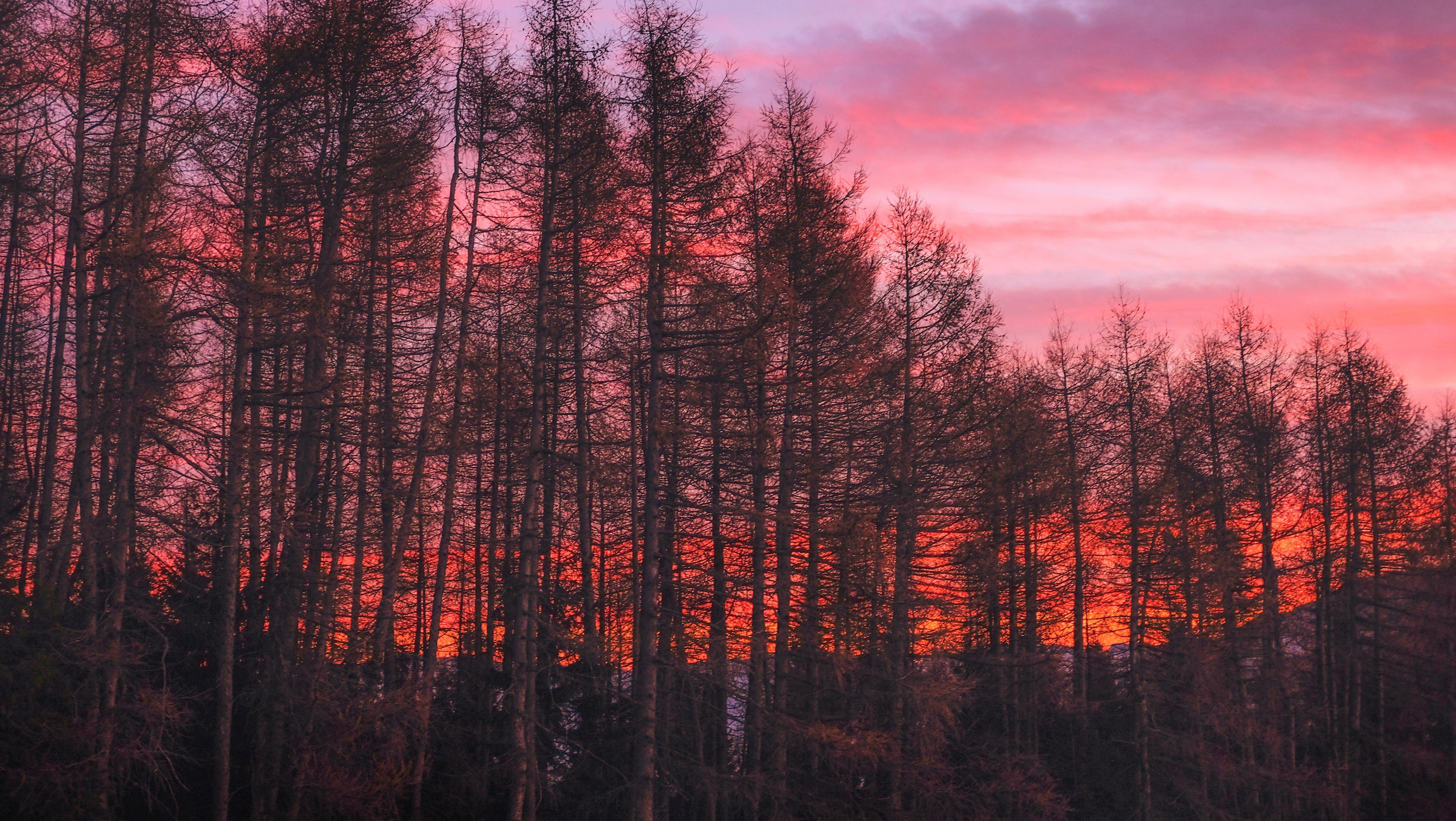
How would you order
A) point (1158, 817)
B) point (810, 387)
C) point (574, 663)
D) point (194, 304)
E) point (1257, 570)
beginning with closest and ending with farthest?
point (194, 304), point (810, 387), point (574, 663), point (1158, 817), point (1257, 570)

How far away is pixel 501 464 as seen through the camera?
26125 mm

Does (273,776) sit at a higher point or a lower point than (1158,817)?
higher

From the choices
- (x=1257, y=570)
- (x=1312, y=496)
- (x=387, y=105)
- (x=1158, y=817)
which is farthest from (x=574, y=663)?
(x=1312, y=496)

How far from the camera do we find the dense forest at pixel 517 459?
538 inches

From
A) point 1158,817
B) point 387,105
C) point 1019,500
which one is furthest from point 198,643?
point 1158,817

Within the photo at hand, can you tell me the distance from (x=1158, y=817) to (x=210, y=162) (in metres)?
24.4

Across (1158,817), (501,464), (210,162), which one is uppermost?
(210,162)

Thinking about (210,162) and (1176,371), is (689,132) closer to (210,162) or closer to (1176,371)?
(210,162)

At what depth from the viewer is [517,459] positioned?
67.0 ft

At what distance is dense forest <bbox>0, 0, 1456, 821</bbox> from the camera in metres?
13.7

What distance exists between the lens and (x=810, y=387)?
1844cm

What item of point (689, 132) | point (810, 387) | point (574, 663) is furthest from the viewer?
point (574, 663)

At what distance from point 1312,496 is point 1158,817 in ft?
37.1

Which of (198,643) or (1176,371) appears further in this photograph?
(1176,371)
